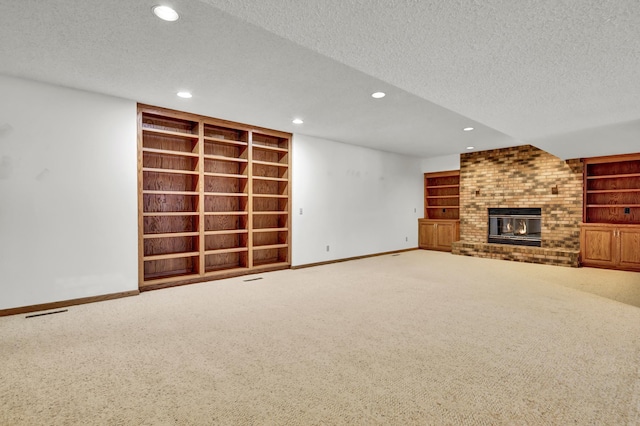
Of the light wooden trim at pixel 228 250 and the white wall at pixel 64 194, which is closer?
the white wall at pixel 64 194

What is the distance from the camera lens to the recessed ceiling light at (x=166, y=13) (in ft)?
7.63

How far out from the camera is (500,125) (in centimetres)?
396

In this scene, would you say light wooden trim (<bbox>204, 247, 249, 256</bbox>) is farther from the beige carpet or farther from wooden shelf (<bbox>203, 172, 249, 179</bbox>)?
wooden shelf (<bbox>203, 172, 249, 179</bbox>)

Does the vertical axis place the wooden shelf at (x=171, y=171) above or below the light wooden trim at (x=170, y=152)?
below

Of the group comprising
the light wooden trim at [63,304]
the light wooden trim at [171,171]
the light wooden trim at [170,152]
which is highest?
the light wooden trim at [170,152]

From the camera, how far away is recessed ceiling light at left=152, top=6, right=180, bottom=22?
7.63ft

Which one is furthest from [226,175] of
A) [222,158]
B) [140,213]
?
[140,213]

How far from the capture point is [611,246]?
19.9 feet

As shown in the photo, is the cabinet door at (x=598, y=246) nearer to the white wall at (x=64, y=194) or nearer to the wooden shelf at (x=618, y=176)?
the wooden shelf at (x=618, y=176)

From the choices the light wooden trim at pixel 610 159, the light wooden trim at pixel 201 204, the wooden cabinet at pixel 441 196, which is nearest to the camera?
the light wooden trim at pixel 201 204

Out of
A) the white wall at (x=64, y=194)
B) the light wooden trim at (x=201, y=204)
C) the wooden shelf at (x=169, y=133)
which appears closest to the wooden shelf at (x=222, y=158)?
the light wooden trim at (x=201, y=204)

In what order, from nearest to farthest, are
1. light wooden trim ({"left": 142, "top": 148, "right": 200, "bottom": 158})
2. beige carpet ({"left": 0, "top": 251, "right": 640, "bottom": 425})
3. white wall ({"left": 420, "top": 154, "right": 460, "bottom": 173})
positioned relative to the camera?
beige carpet ({"left": 0, "top": 251, "right": 640, "bottom": 425}) → light wooden trim ({"left": 142, "top": 148, "right": 200, "bottom": 158}) → white wall ({"left": 420, "top": 154, "right": 460, "bottom": 173})

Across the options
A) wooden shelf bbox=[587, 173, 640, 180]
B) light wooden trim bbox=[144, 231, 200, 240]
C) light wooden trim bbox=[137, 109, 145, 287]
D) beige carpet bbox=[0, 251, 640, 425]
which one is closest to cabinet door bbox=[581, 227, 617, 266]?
wooden shelf bbox=[587, 173, 640, 180]

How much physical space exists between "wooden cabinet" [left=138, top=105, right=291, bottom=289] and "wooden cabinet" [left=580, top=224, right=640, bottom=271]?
574 centimetres
